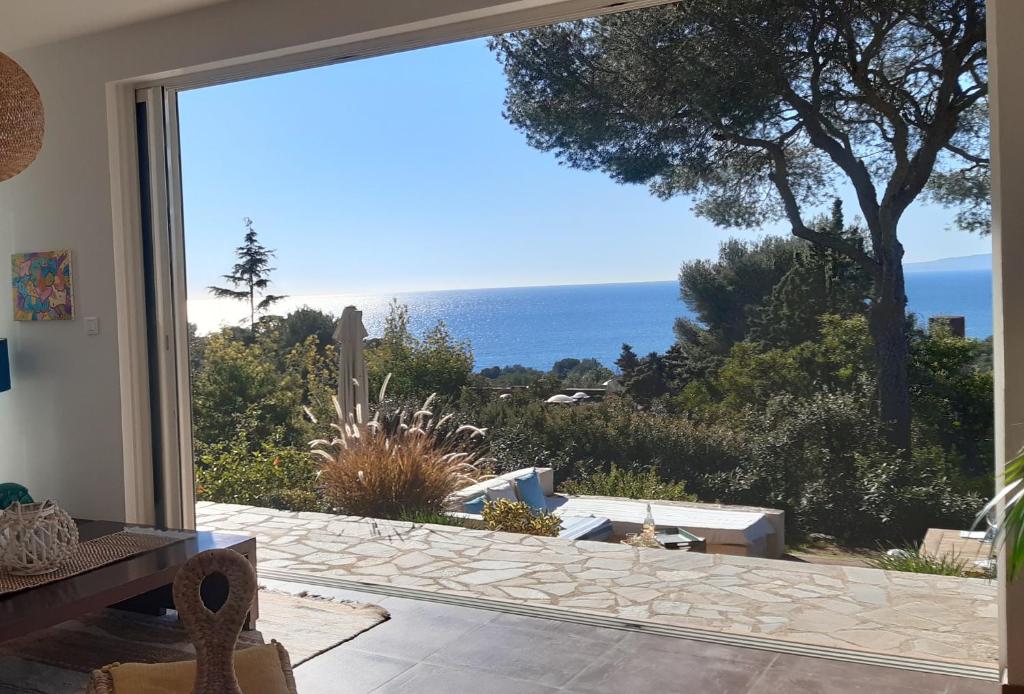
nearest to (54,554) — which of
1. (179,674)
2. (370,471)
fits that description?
(179,674)

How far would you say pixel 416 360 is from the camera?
4.90 meters

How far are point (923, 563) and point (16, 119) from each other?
360cm

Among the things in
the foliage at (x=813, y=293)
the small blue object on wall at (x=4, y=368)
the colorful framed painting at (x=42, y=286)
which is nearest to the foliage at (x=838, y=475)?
the foliage at (x=813, y=293)

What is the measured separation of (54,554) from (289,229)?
7.83 feet

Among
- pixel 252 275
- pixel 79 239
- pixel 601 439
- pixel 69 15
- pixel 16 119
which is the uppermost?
pixel 69 15

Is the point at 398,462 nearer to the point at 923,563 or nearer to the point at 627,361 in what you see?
the point at 627,361

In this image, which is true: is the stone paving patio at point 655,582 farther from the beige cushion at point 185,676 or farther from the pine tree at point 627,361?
the beige cushion at point 185,676

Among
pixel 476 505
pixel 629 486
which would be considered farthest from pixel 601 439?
pixel 476 505

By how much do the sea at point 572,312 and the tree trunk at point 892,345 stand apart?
0.20 feet

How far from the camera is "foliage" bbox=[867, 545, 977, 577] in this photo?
371cm

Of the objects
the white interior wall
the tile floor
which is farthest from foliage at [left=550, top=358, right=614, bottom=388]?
the white interior wall

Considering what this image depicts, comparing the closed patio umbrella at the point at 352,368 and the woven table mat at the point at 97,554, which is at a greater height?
the closed patio umbrella at the point at 352,368

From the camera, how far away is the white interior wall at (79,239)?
16.1 ft

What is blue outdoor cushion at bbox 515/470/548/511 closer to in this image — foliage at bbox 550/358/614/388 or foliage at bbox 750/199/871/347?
foliage at bbox 550/358/614/388
